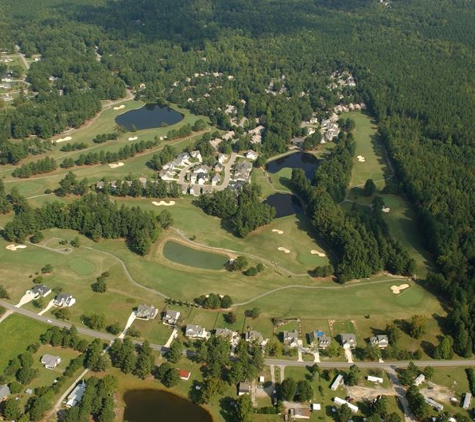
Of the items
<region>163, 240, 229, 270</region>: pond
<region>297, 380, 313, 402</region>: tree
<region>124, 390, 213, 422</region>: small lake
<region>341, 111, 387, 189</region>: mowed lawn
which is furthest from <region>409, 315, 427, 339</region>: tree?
<region>341, 111, 387, 189</region>: mowed lawn

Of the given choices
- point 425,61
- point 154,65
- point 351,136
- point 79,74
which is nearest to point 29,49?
point 79,74

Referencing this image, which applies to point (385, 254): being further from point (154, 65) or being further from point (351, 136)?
point (154, 65)

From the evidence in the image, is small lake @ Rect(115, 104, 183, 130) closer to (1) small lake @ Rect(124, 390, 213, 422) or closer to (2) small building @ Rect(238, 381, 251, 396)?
(1) small lake @ Rect(124, 390, 213, 422)

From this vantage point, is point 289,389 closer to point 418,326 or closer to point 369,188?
point 418,326

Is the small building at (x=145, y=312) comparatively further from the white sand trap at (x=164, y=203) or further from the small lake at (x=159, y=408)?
the white sand trap at (x=164, y=203)

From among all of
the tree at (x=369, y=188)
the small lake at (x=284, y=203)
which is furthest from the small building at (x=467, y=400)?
the tree at (x=369, y=188)
